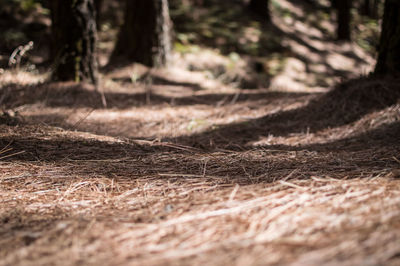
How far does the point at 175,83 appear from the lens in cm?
563

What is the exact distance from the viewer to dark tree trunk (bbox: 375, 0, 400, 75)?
10.4 feet

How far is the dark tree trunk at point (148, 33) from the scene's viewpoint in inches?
237

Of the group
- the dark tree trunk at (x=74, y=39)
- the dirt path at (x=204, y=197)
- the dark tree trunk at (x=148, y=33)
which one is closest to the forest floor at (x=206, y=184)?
the dirt path at (x=204, y=197)

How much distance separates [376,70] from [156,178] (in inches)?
121

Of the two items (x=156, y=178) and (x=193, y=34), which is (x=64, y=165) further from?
(x=193, y=34)

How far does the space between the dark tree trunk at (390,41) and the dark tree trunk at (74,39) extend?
377cm

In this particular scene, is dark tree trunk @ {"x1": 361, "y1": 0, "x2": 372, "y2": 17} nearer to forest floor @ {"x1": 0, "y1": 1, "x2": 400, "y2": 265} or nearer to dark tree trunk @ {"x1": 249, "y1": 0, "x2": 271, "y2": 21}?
dark tree trunk @ {"x1": 249, "y1": 0, "x2": 271, "y2": 21}

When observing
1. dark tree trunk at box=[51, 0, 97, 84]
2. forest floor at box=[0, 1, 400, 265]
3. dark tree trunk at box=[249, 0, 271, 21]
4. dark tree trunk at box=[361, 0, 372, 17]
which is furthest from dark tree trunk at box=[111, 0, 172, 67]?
dark tree trunk at box=[361, 0, 372, 17]

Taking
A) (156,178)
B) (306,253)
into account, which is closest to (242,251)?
(306,253)

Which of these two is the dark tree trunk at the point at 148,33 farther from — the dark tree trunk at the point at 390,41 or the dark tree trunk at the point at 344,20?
the dark tree trunk at the point at 344,20

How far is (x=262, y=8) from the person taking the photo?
10992mm

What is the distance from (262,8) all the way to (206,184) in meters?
10.9

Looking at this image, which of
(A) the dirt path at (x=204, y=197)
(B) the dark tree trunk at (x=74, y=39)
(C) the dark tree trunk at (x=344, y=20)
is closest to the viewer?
(A) the dirt path at (x=204, y=197)

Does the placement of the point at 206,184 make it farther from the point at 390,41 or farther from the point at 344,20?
the point at 344,20
